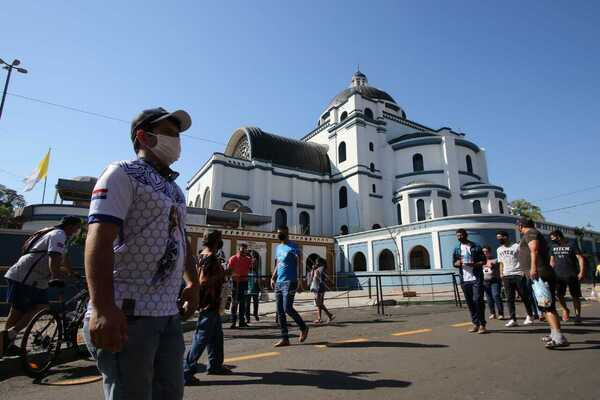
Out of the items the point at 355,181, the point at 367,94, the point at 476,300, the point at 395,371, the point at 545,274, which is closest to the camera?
the point at 395,371

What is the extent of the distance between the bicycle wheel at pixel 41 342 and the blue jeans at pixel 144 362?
3.28 m

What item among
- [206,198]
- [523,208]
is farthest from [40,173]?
[523,208]

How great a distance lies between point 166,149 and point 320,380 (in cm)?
277

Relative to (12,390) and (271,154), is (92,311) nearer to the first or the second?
(12,390)

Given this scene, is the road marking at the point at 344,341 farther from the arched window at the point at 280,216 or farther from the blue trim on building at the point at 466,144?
the blue trim on building at the point at 466,144

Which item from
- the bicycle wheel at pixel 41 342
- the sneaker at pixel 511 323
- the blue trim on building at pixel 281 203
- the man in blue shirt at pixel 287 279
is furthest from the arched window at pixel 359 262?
the bicycle wheel at pixel 41 342

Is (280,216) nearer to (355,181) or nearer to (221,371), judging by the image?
(355,181)

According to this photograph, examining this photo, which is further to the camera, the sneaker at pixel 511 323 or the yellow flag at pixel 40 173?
the yellow flag at pixel 40 173

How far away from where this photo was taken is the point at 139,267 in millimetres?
1570

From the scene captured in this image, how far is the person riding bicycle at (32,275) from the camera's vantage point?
4176 mm

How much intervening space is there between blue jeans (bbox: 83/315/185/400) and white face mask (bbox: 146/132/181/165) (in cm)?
86

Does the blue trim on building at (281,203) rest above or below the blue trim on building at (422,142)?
below

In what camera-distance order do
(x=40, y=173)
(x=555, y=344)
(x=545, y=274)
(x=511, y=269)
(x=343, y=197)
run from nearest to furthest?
(x=555, y=344) → (x=545, y=274) → (x=511, y=269) → (x=40, y=173) → (x=343, y=197)

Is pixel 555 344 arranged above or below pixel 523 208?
below
